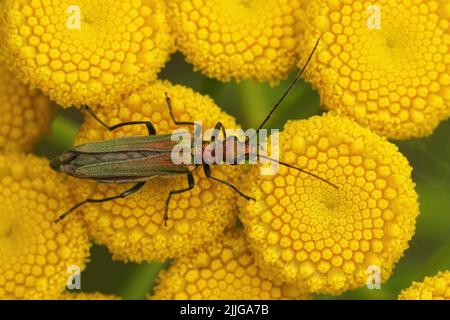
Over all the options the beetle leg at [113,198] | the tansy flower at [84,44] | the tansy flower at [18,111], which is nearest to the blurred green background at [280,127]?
the tansy flower at [18,111]

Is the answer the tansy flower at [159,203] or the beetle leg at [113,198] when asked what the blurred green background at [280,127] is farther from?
the beetle leg at [113,198]

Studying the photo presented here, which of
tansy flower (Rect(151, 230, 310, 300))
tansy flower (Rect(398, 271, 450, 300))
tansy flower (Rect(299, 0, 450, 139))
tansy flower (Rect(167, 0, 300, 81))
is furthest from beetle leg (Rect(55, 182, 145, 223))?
tansy flower (Rect(398, 271, 450, 300))

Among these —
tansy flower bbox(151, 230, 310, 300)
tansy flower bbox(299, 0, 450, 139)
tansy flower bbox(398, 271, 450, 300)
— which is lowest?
tansy flower bbox(398, 271, 450, 300)

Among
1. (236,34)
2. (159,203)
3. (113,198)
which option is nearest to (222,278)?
(159,203)

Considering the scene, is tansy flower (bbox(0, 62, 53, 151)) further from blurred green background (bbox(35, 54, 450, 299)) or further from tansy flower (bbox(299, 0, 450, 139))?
tansy flower (bbox(299, 0, 450, 139))

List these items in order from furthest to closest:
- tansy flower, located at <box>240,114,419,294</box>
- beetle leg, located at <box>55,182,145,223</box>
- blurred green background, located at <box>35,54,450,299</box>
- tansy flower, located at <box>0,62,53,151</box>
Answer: blurred green background, located at <box>35,54,450,299</box> → tansy flower, located at <box>0,62,53,151</box> → beetle leg, located at <box>55,182,145,223</box> → tansy flower, located at <box>240,114,419,294</box>

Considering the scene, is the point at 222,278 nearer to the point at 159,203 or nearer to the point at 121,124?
the point at 159,203
